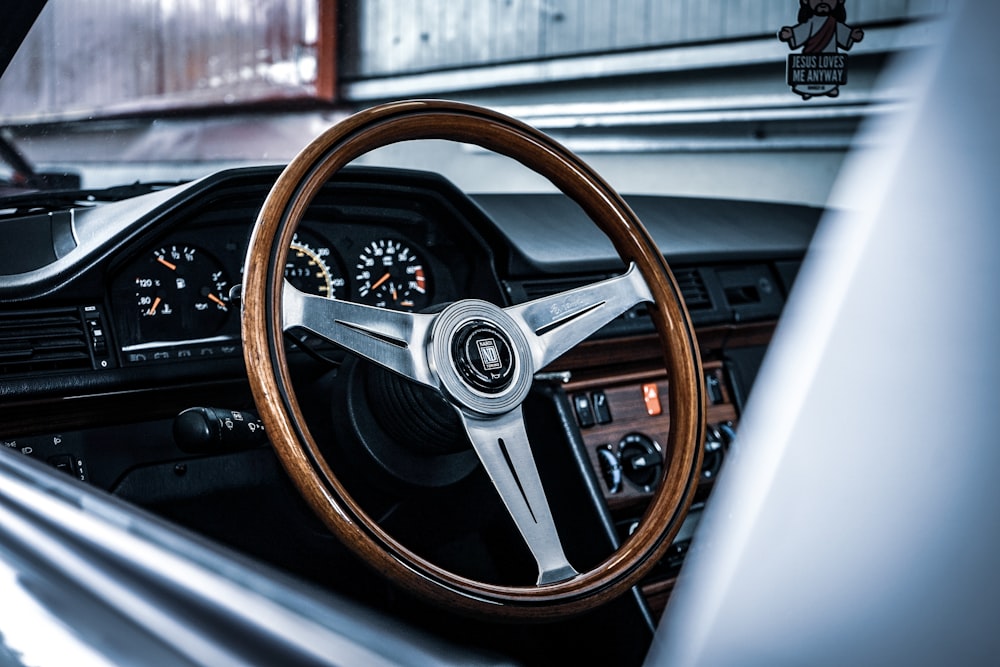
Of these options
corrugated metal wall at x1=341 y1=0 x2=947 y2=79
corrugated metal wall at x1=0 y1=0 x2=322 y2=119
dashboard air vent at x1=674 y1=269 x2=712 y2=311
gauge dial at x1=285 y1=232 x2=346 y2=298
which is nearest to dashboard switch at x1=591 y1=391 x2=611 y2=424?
dashboard air vent at x1=674 y1=269 x2=712 y2=311

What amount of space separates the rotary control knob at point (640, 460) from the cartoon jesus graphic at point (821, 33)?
1.50 metres

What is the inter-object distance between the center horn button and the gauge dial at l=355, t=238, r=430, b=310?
0.45 meters

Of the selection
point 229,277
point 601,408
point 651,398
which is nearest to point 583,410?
point 601,408

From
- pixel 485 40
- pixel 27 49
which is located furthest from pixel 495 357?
pixel 485 40

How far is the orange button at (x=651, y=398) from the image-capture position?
5.58 feet

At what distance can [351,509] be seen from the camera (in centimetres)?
100

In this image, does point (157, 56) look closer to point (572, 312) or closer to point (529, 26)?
point (529, 26)

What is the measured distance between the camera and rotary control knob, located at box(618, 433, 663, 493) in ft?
5.25

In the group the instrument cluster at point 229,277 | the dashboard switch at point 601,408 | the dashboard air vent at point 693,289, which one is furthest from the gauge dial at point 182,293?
the dashboard air vent at point 693,289

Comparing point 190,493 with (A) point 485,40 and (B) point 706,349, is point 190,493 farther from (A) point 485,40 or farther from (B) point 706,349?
(A) point 485,40

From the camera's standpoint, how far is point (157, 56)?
2.60m

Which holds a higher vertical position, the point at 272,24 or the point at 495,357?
the point at 272,24

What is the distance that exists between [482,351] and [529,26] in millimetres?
2716

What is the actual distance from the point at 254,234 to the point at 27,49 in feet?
2.29
